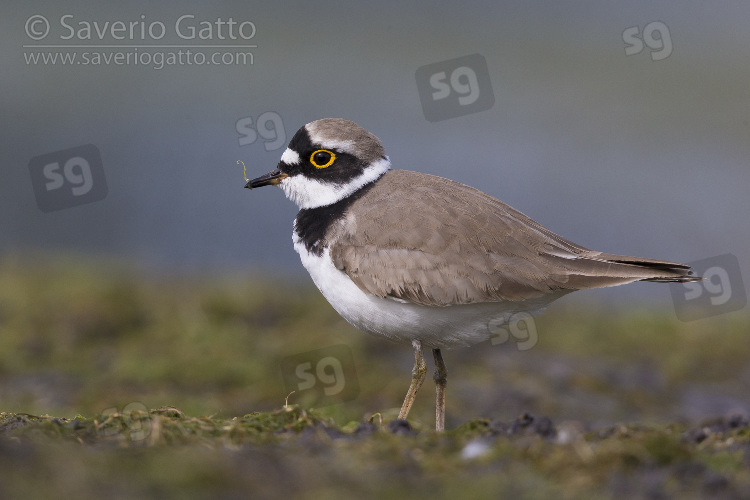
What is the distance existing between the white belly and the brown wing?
0.09 meters

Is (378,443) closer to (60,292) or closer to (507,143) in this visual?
(60,292)

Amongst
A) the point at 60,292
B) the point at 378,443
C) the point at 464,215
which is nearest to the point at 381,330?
the point at 464,215

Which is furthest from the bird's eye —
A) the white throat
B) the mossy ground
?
the mossy ground

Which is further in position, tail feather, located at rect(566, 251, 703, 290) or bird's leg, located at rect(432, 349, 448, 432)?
bird's leg, located at rect(432, 349, 448, 432)

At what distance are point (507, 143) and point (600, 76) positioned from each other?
486 centimetres

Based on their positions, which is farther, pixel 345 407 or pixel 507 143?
pixel 507 143

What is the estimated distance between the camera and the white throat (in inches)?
254

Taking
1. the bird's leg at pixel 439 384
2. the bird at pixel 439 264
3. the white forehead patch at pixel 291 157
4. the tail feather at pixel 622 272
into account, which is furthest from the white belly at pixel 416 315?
the white forehead patch at pixel 291 157

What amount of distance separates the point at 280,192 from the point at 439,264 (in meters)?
12.3

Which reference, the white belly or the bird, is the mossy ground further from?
the bird

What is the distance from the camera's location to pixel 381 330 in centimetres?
600

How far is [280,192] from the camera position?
17.8 metres

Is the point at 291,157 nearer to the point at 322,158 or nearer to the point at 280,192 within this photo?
the point at 322,158

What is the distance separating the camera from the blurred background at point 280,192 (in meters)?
8.72
